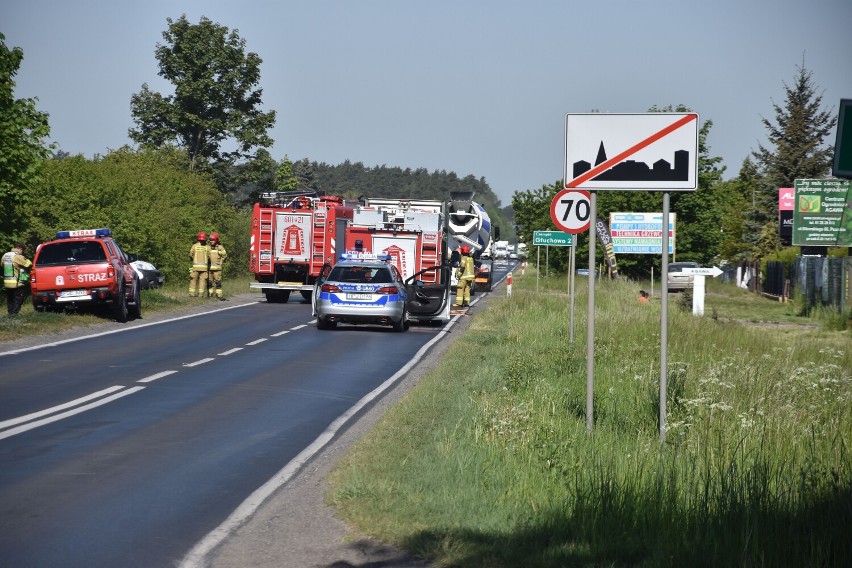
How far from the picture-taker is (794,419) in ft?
34.1

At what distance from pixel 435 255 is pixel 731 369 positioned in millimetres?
21105

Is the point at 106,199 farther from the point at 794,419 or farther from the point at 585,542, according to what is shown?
the point at 585,542

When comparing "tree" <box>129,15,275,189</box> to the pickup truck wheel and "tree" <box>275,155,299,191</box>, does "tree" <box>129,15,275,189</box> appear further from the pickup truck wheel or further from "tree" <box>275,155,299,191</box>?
the pickup truck wheel

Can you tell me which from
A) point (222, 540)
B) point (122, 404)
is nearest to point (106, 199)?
point (122, 404)

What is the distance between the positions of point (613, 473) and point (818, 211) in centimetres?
4875

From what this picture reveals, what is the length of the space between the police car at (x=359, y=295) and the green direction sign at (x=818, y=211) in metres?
31.8

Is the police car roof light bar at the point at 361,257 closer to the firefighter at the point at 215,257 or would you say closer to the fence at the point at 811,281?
the firefighter at the point at 215,257

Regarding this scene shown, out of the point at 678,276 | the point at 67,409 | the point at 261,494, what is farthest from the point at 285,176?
the point at 261,494

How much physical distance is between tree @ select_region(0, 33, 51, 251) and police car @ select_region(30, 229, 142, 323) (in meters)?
1.34

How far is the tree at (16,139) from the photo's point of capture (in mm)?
26000

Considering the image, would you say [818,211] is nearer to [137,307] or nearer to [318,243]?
[318,243]

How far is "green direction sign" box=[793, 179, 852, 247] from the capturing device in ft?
175

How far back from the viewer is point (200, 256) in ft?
122

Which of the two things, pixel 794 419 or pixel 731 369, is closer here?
pixel 794 419
